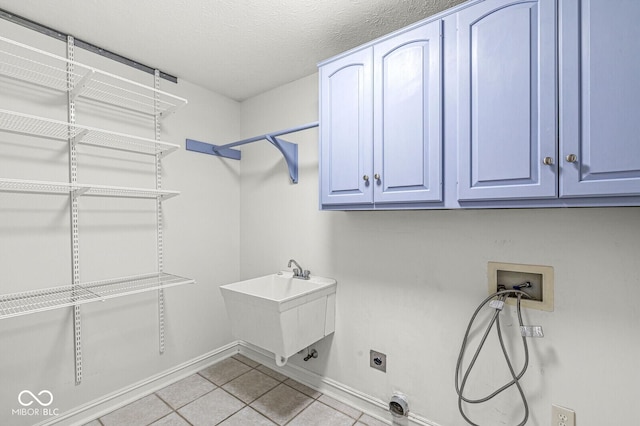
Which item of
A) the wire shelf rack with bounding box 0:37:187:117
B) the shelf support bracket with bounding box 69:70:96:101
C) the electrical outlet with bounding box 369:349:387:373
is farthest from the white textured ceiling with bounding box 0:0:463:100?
the electrical outlet with bounding box 369:349:387:373

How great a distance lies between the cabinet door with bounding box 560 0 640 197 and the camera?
95 centimetres

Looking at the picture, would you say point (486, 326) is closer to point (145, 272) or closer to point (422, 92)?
point (422, 92)

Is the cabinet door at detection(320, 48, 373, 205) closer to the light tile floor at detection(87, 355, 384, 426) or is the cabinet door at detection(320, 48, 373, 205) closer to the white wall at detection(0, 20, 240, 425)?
the white wall at detection(0, 20, 240, 425)

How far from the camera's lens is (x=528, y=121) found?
3.67ft

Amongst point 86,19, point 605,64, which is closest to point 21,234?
point 86,19

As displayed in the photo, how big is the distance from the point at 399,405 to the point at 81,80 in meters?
2.47

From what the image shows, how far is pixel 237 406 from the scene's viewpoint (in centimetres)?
192

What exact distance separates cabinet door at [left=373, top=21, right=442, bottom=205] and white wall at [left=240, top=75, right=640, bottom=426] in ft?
1.21

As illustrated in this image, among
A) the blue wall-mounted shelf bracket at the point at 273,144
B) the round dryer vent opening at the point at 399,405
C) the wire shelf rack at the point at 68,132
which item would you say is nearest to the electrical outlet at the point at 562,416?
the round dryer vent opening at the point at 399,405

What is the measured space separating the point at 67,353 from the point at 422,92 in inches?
94.2

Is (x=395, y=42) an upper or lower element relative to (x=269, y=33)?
lower

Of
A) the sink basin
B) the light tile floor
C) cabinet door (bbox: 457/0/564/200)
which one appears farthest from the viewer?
the light tile floor

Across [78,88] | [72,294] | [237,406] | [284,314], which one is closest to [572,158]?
[284,314]

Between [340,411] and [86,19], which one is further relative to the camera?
[340,411]
